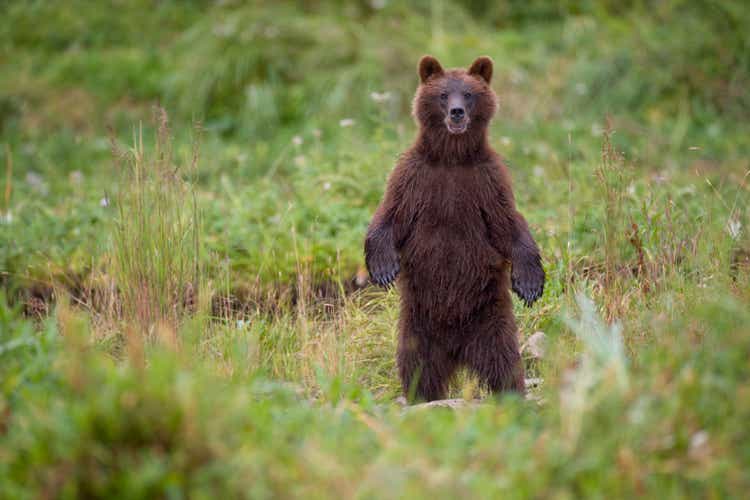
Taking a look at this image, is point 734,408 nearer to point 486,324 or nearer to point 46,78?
point 486,324

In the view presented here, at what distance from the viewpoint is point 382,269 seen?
4.40 metres

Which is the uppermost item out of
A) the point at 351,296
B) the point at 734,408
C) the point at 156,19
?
the point at 156,19

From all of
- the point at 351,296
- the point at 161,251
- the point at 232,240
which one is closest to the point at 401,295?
the point at 351,296

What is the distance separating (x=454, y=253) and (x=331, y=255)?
206 cm

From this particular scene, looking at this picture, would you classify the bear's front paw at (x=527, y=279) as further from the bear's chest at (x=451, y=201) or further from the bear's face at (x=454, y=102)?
the bear's face at (x=454, y=102)

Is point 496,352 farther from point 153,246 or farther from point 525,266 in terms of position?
point 153,246

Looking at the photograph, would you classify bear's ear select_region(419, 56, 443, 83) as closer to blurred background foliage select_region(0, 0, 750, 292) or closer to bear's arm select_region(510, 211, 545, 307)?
bear's arm select_region(510, 211, 545, 307)

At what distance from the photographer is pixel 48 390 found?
327cm

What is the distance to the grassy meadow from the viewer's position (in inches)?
115

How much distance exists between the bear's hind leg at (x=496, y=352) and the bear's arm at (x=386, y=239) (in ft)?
1.59

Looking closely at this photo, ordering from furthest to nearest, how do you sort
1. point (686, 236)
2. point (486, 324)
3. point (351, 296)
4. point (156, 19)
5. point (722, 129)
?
point (156, 19), point (722, 129), point (351, 296), point (686, 236), point (486, 324)

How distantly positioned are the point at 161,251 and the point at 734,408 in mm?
2734

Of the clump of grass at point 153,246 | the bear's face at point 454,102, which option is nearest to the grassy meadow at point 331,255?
the clump of grass at point 153,246

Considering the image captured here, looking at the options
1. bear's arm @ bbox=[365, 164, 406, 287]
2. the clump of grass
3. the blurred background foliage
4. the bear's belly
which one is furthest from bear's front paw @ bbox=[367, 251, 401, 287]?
the blurred background foliage
